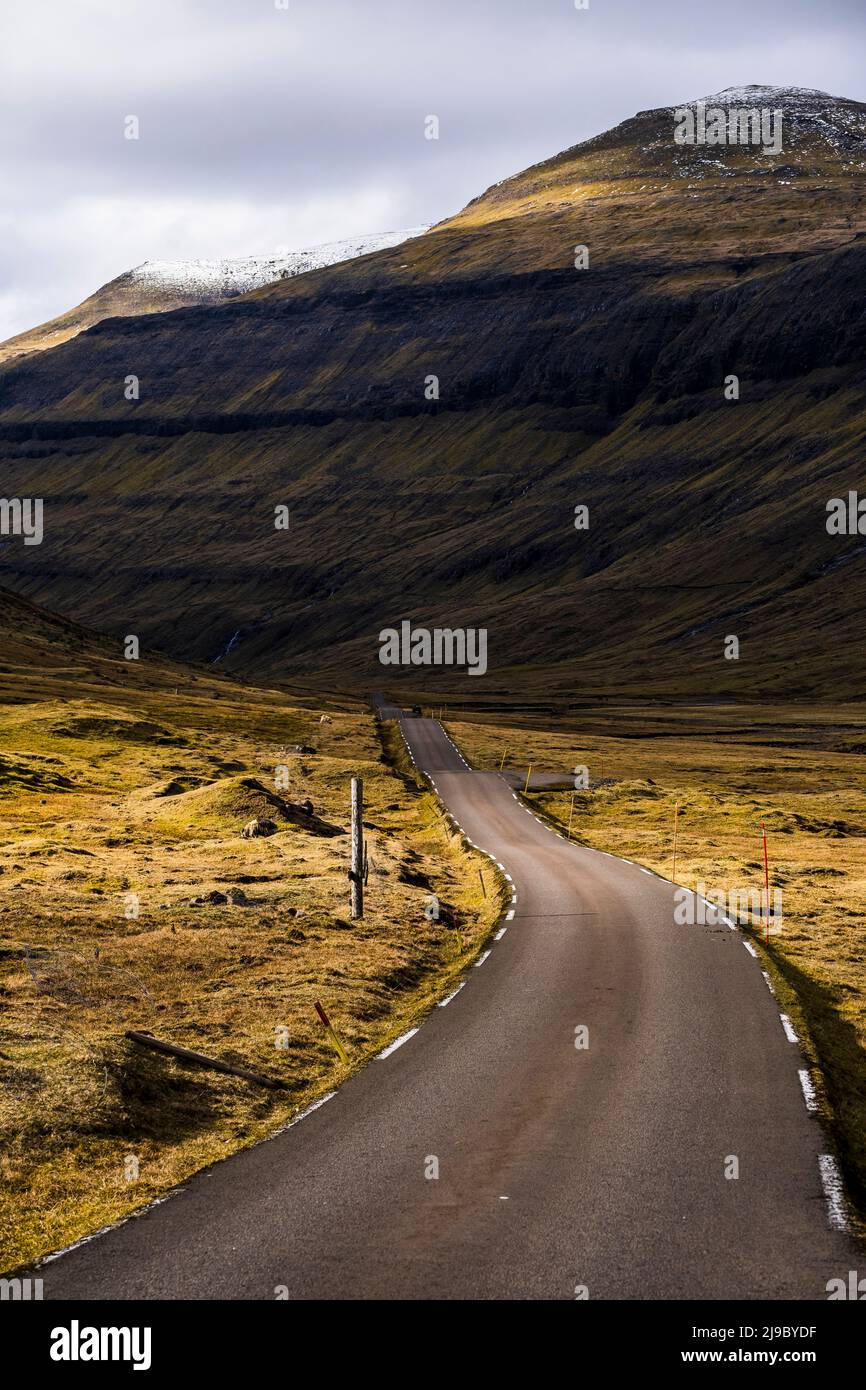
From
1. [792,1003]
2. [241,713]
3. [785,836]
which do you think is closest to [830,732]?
[241,713]

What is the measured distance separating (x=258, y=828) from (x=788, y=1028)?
125ft

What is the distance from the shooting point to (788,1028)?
2655 centimetres

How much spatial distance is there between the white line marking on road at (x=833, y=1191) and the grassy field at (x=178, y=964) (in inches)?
329

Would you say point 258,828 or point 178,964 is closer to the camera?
point 178,964

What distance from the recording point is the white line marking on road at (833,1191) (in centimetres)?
1618

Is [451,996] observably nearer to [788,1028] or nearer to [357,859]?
[788,1028]

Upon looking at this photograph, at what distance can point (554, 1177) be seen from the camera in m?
17.6

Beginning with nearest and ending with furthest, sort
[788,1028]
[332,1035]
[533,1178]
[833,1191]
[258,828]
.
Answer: [833,1191]
[533,1178]
[332,1035]
[788,1028]
[258,828]

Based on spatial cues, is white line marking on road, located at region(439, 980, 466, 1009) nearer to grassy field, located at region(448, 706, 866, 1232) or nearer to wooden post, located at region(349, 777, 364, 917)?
grassy field, located at region(448, 706, 866, 1232)

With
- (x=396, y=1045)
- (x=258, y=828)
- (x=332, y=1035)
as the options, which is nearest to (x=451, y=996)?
(x=396, y=1045)

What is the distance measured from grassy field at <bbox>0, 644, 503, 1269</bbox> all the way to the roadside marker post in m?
0.16

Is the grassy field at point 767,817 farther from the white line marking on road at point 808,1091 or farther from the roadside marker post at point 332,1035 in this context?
the roadside marker post at point 332,1035
